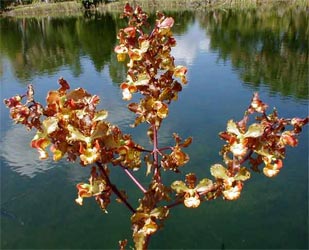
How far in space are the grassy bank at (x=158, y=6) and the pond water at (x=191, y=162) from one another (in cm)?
1256

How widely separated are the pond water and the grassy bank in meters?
12.6

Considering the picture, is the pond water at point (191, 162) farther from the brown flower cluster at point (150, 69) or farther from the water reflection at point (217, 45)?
the brown flower cluster at point (150, 69)

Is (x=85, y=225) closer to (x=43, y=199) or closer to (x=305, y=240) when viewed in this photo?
(x=43, y=199)

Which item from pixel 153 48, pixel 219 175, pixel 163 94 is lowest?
pixel 219 175

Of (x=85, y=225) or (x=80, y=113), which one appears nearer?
(x=80, y=113)

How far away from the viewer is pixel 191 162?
5168 mm

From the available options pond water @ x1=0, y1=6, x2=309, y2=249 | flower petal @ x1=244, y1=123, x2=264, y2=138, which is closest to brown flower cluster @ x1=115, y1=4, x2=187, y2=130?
flower petal @ x1=244, y1=123, x2=264, y2=138

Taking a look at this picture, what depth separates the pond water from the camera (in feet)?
13.5

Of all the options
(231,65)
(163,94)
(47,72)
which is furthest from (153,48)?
(47,72)

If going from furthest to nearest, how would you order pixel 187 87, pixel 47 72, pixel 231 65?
pixel 47 72, pixel 231 65, pixel 187 87

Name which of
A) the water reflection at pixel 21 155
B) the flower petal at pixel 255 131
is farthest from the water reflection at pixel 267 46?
the flower petal at pixel 255 131

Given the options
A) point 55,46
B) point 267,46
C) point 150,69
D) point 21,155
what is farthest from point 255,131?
point 55,46

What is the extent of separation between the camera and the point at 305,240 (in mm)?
3973

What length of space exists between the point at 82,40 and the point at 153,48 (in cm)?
1660
